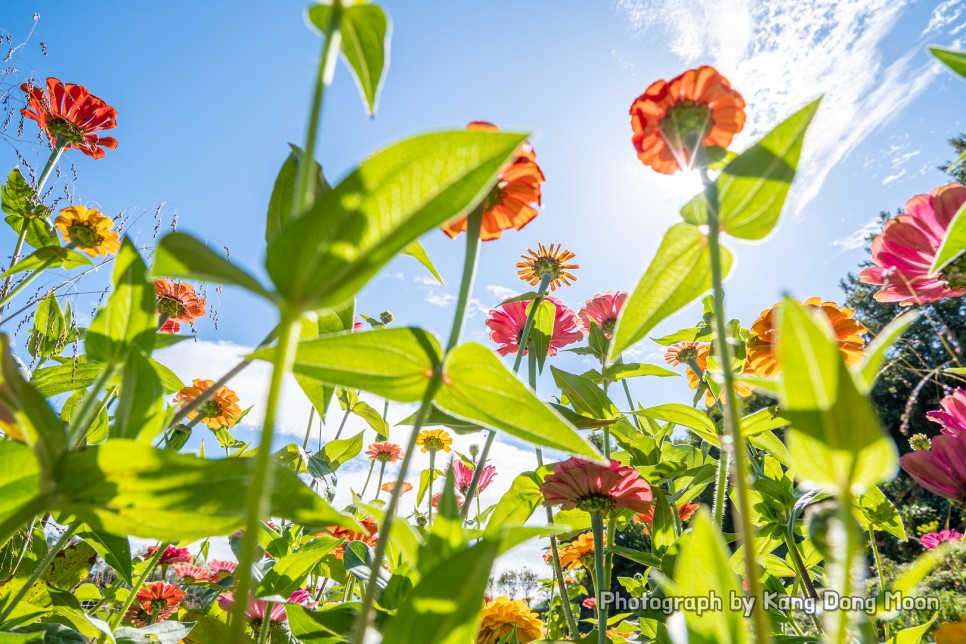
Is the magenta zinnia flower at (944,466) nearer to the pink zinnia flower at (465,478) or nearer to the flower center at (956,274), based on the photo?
the flower center at (956,274)

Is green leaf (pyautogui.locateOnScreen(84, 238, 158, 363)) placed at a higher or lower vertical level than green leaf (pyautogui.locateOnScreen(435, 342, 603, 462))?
higher

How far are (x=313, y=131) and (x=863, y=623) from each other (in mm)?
449

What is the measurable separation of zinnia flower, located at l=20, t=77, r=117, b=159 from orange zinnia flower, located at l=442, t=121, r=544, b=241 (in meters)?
1.61

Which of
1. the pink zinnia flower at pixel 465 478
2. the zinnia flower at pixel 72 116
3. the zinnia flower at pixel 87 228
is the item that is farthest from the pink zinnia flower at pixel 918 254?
the zinnia flower at pixel 72 116

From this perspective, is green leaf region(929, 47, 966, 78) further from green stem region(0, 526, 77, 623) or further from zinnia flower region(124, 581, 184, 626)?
zinnia flower region(124, 581, 184, 626)

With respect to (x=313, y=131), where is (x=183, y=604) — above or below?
below

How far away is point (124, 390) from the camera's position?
0.43m

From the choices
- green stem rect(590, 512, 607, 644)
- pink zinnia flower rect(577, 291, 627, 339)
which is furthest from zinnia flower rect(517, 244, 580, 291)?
green stem rect(590, 512, 607, 644)

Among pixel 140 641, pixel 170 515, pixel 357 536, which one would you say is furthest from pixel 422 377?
pixel 357 536

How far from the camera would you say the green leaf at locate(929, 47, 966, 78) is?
21.1 inches

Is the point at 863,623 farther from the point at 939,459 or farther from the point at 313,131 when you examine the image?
the point at 939,459

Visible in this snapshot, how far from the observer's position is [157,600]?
1946 millimetres

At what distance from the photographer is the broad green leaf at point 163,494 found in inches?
14.1

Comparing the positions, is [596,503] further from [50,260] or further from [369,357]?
[50,260]
